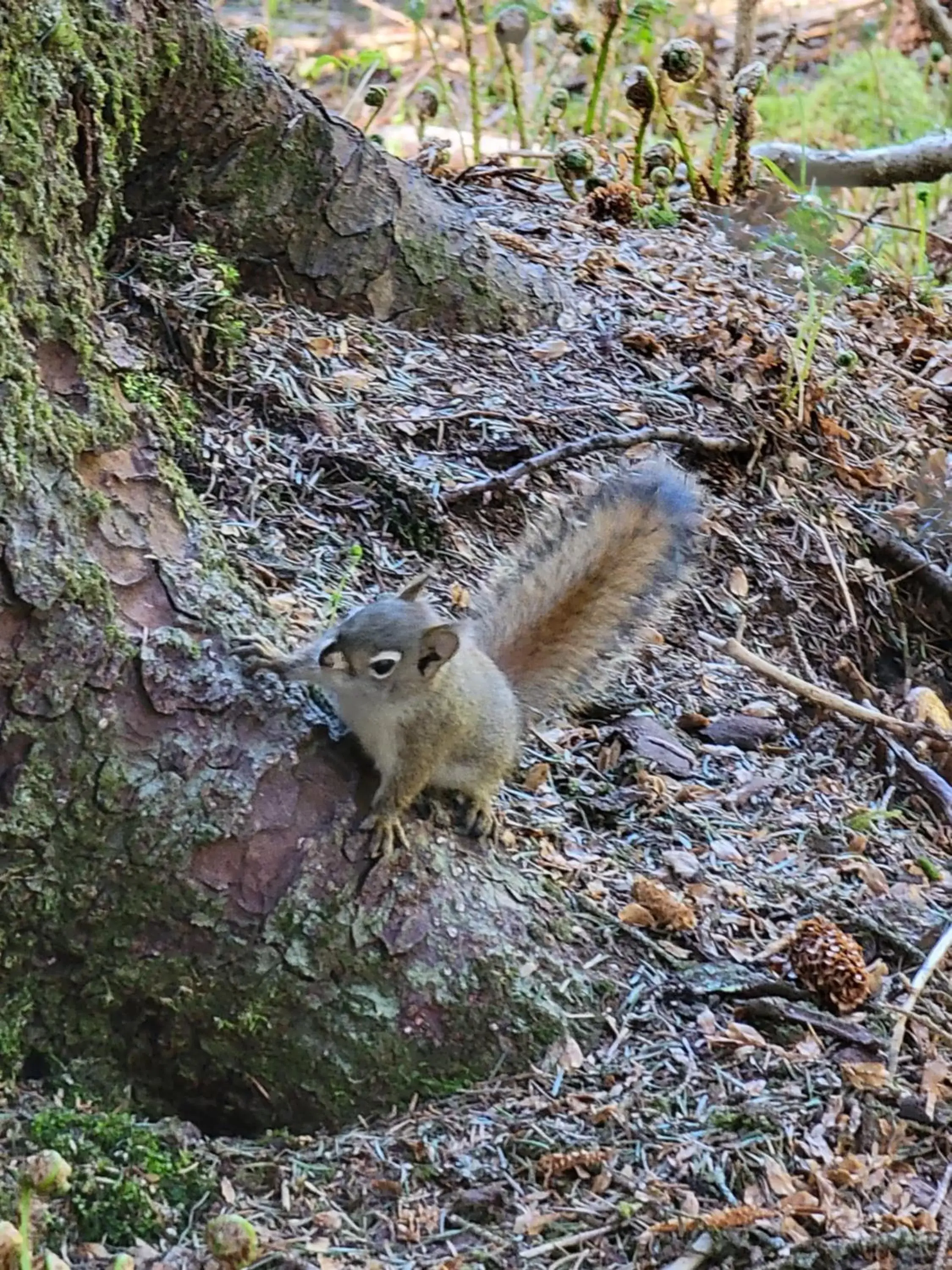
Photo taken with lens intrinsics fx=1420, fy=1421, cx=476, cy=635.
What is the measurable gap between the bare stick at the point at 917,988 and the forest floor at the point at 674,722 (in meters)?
0.01

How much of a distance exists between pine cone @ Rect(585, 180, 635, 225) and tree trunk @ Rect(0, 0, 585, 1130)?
2172 mm

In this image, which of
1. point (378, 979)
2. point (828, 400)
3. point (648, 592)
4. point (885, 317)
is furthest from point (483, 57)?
point (378, 979)

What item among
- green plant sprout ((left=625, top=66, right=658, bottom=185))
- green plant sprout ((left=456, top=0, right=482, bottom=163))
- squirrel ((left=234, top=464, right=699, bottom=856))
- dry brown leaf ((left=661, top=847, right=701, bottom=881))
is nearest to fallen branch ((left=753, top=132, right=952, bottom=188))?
green plant sprout ((left=625, top=66, right=658, bottom=185))

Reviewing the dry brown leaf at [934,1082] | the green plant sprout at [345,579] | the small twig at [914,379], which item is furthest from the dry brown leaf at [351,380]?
the dry brown leaf at [934,1082]

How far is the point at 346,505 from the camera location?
2508 millimetres

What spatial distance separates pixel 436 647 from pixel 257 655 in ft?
0.89

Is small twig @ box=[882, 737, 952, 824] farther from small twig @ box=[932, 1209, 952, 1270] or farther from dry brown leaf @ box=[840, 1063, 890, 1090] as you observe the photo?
small twig @ box=[932, 1209, 952, 1270]

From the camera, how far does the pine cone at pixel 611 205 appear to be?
152 inches

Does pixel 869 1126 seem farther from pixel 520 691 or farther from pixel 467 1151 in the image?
pixel 520 691

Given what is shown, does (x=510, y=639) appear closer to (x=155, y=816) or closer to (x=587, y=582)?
(x=587, y=582)

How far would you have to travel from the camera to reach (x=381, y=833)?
1.71 m

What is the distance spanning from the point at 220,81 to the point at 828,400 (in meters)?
1.51

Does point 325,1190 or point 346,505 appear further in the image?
point 346,505

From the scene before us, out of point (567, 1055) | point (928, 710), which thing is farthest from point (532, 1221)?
point (928, 710)
